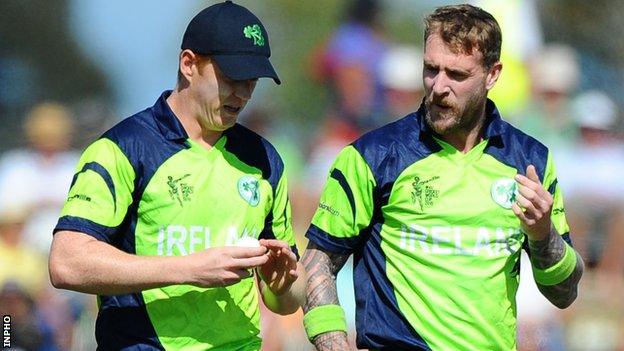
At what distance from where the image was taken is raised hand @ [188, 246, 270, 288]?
3670 mm

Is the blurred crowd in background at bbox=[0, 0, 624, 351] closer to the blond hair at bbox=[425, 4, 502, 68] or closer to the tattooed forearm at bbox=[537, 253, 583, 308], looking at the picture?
the tattooed forearm at bbox=[537, 253, 583, 308]

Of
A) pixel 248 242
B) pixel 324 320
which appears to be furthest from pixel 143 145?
pixel 324 320

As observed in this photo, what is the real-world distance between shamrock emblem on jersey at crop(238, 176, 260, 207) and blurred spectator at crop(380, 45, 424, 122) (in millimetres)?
3732

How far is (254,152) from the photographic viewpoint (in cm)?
432

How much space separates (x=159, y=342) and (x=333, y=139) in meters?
3.93

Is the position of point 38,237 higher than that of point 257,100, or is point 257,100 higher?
point 257,100

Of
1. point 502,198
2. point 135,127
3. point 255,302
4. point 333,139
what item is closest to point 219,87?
point 135,127

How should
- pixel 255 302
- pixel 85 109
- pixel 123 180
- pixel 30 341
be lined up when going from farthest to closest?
pixel 85 109 → pixel 30 341 → pixel 255 302 → pixel 123 180

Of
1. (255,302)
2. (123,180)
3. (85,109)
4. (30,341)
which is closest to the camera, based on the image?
(123,180)

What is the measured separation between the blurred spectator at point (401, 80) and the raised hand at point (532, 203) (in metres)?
3.82

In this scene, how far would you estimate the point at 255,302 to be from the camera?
4.24 metres

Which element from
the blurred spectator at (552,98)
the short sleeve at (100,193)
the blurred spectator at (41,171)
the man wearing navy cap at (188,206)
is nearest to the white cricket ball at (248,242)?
the man wearing navy cap at (188,206)

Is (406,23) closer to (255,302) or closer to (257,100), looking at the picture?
(257,100)

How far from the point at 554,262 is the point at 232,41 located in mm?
1394
